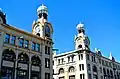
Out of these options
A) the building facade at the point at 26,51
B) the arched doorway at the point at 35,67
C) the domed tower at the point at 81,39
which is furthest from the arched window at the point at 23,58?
the domed tower at the point at 81,39

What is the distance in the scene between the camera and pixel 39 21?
200 feet

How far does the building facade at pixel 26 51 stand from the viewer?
4656 cm

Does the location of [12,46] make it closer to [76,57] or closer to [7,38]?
[7,38]

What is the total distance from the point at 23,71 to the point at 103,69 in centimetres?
4521

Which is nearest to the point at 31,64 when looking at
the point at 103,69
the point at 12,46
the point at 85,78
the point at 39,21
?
the point at 12,46

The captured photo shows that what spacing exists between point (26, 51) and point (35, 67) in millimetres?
5044

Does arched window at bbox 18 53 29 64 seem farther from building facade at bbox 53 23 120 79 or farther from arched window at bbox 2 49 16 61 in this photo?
building facade at bbox 53 23 120 79

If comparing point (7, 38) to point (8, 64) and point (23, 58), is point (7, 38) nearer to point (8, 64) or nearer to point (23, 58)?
point (8, 64)

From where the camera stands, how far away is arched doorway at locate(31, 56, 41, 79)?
52.3 m

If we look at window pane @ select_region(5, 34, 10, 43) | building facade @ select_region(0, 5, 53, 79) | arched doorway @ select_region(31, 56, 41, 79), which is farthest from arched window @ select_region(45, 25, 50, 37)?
window pane @ select_region(5, 34, 10, 43)

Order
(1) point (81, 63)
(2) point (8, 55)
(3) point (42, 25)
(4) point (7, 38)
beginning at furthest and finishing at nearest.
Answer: (1) point (81, 63) → (3) point (42, 25) → (4) point (7, 38) → (2) point (8, 55)

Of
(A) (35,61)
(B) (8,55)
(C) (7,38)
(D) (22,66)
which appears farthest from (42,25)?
(B) (8,55)

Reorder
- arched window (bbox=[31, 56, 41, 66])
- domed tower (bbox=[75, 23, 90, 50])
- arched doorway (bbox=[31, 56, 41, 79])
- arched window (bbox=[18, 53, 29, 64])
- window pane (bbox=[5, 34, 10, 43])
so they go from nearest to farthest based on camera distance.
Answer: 1. window pane (bbox=[5, 34, 10, 43])
2. arched window (bbox=[18, 53, 29, 64])
3. arched doorway (bbox=[31, 56, 41, 79])
4. arched window (bbox=[31, 56, 41, 66])
5. domed tower (bbox=[75, 23, 90, 50])

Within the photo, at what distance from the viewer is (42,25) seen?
59938 mm
